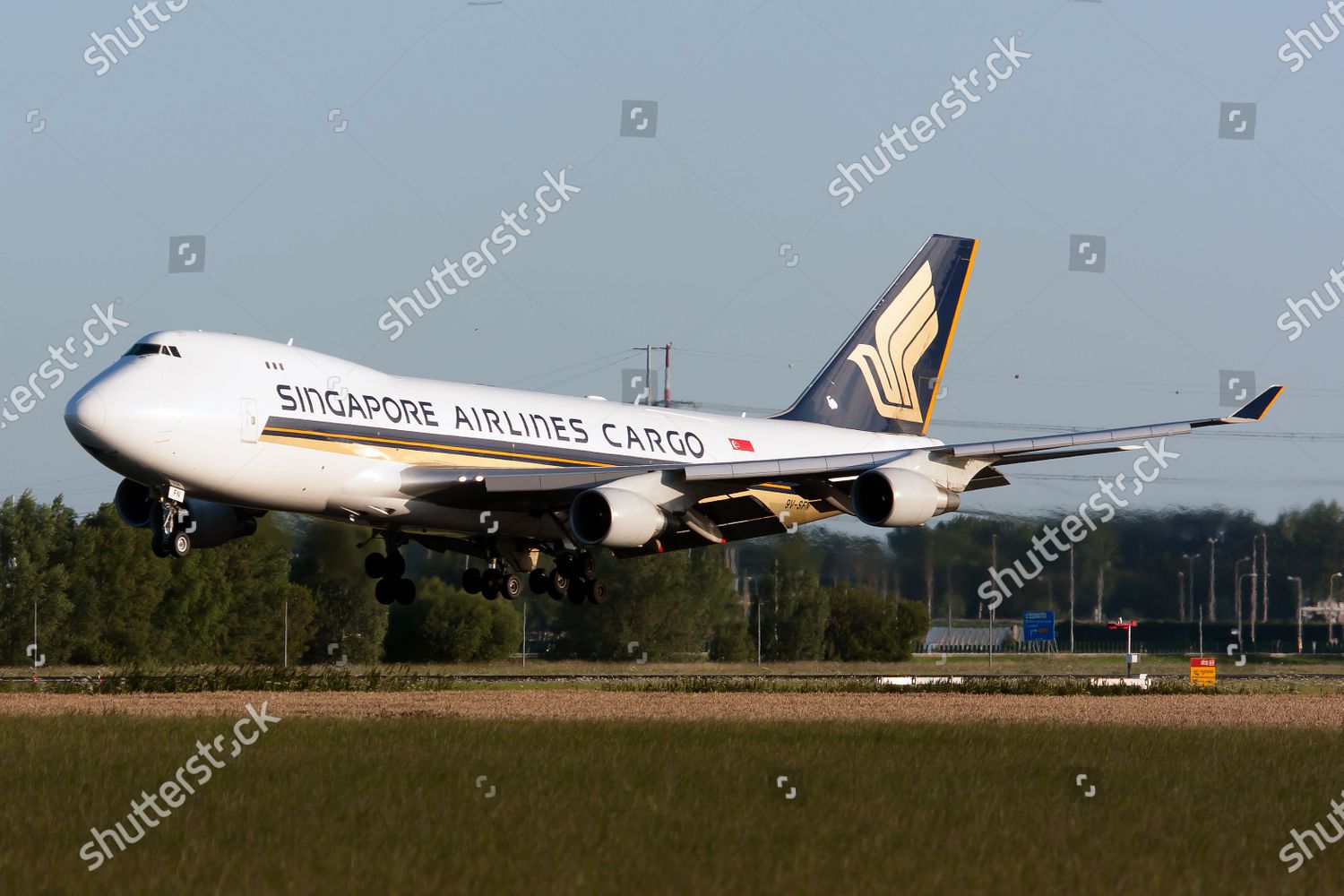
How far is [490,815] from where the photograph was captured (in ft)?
61.1

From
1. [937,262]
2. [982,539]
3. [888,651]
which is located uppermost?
[937,262]

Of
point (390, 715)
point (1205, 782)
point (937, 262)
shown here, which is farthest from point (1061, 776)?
point (937, 262)

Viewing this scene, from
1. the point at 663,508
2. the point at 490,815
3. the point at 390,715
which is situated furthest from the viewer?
the point at 663,508

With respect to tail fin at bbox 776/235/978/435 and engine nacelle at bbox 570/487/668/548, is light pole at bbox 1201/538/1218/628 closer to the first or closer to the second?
tail fin at bbox 776/235/978/435

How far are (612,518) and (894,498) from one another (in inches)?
253

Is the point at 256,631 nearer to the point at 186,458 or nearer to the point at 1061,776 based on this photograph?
the point at 186,458

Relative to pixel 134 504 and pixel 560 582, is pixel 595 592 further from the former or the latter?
pixel 134 504

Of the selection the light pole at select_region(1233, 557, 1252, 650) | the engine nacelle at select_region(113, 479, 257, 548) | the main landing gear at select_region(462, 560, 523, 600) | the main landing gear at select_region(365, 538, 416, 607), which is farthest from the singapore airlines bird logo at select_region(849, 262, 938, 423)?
the light pole at select_region(1233, 557, 1252, 650)

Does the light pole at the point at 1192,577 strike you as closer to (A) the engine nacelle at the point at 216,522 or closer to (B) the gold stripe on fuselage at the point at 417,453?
(B) the gold stripe on fuselage at the point at 417,453

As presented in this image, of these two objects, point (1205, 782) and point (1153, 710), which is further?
point (1153, 710)

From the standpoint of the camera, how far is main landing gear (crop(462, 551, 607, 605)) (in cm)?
3919

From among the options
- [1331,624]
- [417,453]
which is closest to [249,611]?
[417,453]

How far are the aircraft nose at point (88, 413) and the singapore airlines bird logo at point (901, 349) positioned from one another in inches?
912

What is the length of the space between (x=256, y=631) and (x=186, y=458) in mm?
46048
